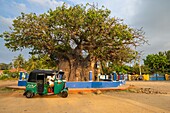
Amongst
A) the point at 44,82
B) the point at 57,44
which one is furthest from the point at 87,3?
the point at 44,82

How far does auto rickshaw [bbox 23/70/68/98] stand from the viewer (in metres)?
10.9

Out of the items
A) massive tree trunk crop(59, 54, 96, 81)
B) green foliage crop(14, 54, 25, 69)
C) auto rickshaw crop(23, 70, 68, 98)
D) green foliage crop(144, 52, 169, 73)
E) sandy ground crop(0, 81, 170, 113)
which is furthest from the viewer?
green foliage crop(14, 54, 25, 69)

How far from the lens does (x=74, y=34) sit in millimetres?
16250

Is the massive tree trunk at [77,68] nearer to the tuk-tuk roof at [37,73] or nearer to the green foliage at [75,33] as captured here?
the green foliage at [75,33]

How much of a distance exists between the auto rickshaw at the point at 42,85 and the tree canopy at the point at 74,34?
4973mm

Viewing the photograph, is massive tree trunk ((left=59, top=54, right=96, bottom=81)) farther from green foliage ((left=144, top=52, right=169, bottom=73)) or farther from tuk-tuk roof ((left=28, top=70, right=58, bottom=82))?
green foliage ((left=144, top=52, right=169, bottom=73))

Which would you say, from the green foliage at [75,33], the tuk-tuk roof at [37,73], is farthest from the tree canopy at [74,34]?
the tuk-tuk roof at [37,73]

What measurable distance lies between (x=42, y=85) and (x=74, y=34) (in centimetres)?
674

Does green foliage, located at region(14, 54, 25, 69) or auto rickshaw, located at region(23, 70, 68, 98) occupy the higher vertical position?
green foliage, located at region(14, 54, 25, 69)

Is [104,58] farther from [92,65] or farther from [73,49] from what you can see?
[73,49]

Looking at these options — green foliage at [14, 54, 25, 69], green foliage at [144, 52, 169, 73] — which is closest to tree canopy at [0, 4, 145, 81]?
green foliage at [144, 52, 169, 73]

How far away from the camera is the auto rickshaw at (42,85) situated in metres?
10.9

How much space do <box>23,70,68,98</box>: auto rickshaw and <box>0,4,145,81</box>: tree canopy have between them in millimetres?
4973

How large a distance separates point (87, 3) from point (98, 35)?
303 cm
